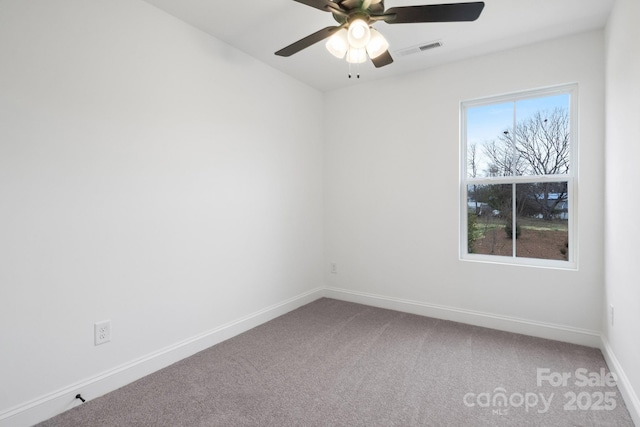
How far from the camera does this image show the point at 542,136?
285cm

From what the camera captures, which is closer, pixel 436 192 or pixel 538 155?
pixel 538 155

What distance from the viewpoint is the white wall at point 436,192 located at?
8.38ft

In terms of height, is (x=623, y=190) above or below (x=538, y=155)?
below

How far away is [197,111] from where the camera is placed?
2545 mm

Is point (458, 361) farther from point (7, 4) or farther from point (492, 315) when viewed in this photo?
point (7, 4)

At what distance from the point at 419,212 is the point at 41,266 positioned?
3082 mm

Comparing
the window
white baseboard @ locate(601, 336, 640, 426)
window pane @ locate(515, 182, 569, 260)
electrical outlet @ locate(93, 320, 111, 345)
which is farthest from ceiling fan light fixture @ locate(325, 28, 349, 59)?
white baseboard @ locate(601, 336, 640, 426)

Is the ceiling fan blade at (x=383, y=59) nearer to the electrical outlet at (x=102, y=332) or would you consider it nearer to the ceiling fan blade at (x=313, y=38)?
the ceiling fan blade at (x=313, y=38)

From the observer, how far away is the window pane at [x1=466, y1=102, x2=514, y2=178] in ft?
9.86

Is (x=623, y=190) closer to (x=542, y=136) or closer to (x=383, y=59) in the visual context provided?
(x=542, y=136)

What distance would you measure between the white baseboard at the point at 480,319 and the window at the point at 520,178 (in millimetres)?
536

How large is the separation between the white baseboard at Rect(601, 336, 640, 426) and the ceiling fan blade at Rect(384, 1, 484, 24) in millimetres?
2215

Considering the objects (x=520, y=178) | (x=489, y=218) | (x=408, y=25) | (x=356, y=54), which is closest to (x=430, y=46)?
(x=408, y=25)

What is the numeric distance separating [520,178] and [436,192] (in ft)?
2.44
